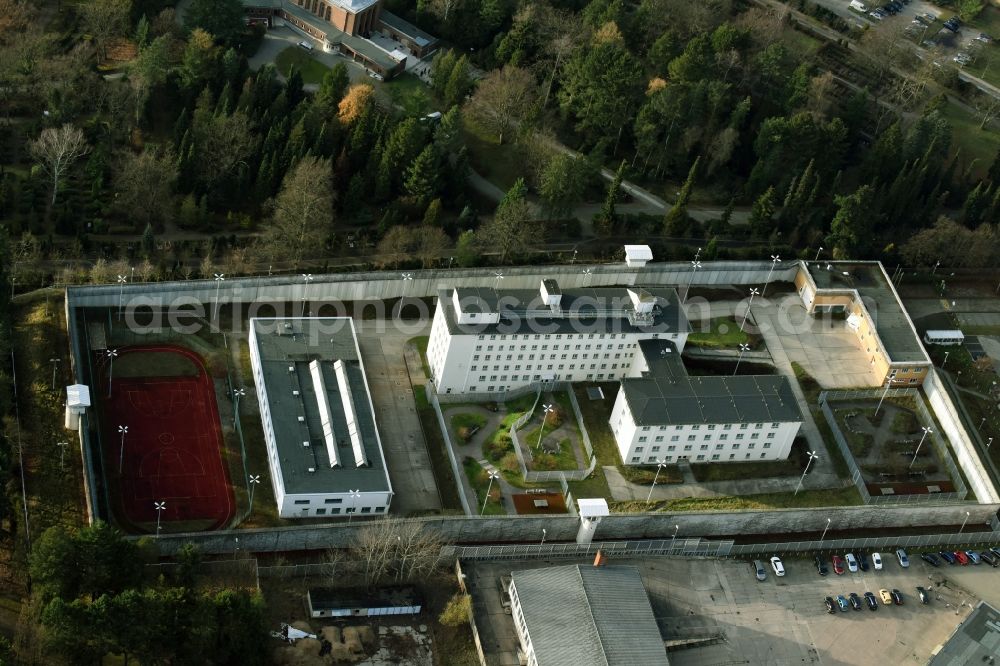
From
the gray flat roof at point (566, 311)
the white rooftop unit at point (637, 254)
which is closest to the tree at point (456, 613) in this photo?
the gray flat roof at point (566, 311)

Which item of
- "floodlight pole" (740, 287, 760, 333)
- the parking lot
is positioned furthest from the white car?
"floodlight pole" (740, 287, 760, 333)

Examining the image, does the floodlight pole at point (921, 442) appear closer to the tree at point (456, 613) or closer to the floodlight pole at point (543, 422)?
the floodlight pole at point (543, 422)

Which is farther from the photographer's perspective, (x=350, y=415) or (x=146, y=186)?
(x=146, y=186)

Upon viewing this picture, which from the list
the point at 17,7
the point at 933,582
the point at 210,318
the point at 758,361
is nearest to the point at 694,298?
the point at 758,361

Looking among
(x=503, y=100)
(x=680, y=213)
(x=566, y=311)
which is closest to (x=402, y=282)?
(x=566, y=311)

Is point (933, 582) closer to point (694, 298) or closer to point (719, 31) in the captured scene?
point (694, 298)

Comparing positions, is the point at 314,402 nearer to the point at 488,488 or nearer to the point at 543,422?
the point at 488,488

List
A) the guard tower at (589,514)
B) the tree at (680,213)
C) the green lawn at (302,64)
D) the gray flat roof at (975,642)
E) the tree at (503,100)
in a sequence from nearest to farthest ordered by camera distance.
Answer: the gray flat roof at (975,642) → the guard tower at (589,514) → the tree at (680,213) → the tree at (503,100) → the green lawn at (302,64)
